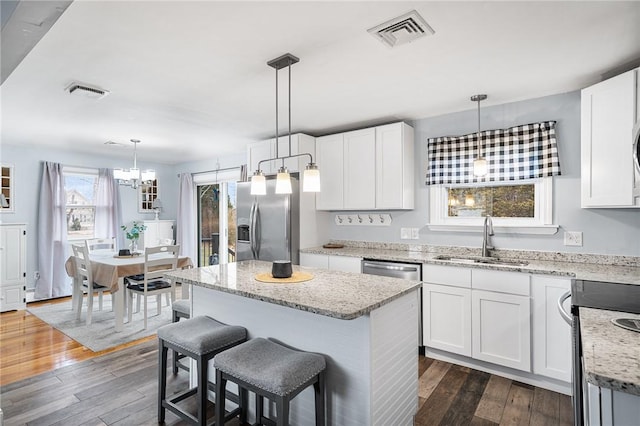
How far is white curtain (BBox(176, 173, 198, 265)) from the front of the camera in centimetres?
645

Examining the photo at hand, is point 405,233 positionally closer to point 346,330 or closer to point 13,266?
point 346,330

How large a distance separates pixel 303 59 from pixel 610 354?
2127 millimetres

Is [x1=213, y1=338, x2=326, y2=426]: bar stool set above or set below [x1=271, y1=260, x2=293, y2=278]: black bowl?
below

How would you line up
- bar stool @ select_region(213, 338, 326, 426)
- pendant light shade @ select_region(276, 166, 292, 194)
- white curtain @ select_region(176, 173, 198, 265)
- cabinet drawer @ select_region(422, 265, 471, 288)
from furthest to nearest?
1. white curtain @ select_region(176, 173, 198, 265)
2. cabinet drawer @ select_region(422, 265, 471, 288)
3. pendant light shade @ select_region(276, 166, 292, 194)
4. bar stool @ select_region(213, 338, 326, 426)

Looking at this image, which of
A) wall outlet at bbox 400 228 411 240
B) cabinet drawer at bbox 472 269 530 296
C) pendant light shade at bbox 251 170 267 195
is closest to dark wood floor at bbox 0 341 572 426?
cabinet drawer at bbox 472 269 530 296

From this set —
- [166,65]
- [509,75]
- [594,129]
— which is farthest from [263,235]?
[594,129]

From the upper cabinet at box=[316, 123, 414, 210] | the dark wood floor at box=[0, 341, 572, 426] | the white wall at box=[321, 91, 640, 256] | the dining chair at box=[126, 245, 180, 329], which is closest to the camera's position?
the dark wood floor at box=[0, 341, 572, 426]

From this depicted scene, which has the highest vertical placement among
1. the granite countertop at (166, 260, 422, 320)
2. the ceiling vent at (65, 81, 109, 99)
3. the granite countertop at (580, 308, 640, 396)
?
the ceiling vent at (65, 81, 109, 99)

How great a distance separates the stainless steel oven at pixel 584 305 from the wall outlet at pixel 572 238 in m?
0.91

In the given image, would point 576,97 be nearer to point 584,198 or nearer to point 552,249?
point 584,198

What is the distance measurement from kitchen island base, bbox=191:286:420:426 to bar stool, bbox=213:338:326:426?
0.12 meters

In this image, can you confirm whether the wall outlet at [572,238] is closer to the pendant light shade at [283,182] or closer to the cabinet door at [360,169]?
the cabinet door at [360,169]

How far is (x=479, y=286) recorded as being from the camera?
278cm

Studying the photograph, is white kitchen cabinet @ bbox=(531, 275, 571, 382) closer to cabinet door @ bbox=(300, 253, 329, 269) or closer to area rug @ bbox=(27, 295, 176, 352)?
cabinet door @ bbox=(300, 253, 329, 269)
